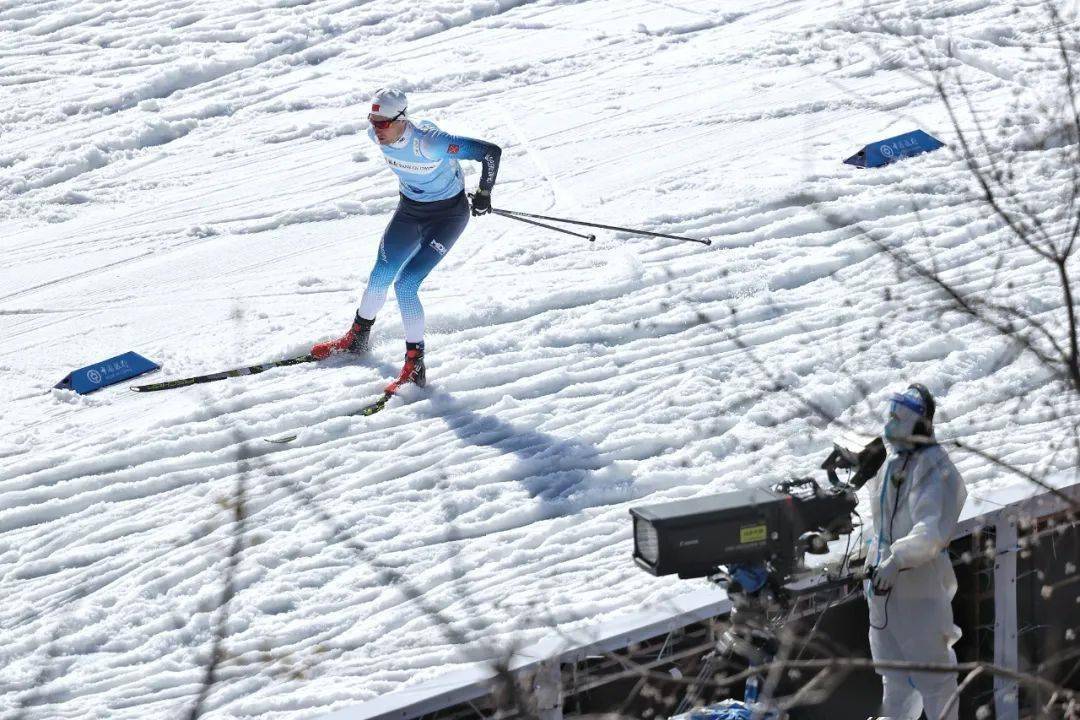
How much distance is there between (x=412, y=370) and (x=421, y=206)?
3.11 feet

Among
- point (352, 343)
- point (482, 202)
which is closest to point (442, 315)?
point (352, 343)

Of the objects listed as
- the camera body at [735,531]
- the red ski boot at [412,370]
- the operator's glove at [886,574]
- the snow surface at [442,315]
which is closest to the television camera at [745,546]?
the camera body at [735,531]

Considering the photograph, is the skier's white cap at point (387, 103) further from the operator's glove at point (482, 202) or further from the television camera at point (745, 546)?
the television camera at point (745, 546)

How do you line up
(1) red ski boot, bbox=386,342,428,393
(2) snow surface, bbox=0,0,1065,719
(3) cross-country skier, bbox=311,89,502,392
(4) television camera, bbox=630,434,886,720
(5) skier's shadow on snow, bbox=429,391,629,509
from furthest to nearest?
(1) red ski boot, bbox=386,342,428,393, (3) cross-country skier, bbox=311,89,502,392, (5) skier's shadow on snow, bbox=429,391,629,509, (2) snow surface, bbox=0,0,1065,719, (4) television camera, bbox=630,434,886,720

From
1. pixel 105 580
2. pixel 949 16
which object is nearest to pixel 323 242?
pixel 105 580

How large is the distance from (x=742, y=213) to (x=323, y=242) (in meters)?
3.18

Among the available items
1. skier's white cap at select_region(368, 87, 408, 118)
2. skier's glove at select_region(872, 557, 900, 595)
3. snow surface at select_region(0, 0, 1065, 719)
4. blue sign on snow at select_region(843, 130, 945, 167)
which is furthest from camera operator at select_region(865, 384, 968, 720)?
blue sign on snow at select_region(843, 130, 945, 167)

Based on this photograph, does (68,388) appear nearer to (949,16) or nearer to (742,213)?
(742,213)

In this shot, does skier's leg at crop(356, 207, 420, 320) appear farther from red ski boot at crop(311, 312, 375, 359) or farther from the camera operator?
the camera operator

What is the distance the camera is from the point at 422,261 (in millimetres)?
8039

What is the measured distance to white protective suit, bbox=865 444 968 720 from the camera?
5.14m

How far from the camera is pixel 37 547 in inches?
276

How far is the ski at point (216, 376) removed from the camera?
852cm

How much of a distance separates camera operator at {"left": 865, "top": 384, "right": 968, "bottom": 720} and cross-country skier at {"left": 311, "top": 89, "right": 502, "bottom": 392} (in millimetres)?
3368
